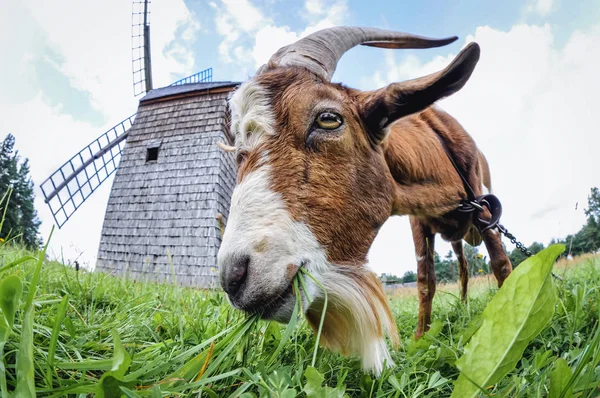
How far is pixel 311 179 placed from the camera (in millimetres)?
1500

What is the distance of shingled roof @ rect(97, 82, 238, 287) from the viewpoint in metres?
11.6

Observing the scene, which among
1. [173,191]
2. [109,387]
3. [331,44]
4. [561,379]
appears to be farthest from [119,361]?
[173,191]

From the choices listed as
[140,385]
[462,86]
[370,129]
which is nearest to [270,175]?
[370,129]

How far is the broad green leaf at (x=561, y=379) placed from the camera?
2.64 ft

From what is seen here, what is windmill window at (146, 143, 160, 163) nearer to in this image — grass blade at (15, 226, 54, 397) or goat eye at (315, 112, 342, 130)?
goat eye at (315, 112, 342, 130)

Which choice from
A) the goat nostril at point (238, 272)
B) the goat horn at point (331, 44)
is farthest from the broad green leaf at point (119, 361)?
the goat horn at point (331, 44)

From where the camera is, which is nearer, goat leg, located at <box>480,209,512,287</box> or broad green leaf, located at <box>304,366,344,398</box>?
broad green leaf, located at <box>304,366,344,398</box>

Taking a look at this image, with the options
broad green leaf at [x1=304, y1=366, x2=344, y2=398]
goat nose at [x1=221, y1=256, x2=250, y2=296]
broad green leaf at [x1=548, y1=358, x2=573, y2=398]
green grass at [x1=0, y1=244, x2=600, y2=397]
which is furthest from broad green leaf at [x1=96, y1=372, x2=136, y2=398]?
broad green leaf at [x1=548, y1=358, x2=573, y2=398]

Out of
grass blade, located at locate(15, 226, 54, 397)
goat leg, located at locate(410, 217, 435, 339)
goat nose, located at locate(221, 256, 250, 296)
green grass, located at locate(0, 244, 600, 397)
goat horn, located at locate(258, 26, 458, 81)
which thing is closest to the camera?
grass blade, located at locate(15, 226, 54, 397)

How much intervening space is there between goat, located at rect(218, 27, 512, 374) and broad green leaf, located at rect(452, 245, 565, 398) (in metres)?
0.54

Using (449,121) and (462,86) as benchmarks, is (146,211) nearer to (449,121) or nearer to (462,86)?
(449,121)

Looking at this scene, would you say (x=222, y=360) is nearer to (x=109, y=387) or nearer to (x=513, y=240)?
(x=109, y=387)

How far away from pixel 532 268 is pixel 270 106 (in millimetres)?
1262

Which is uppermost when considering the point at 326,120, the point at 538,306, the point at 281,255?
the point at 326,120
